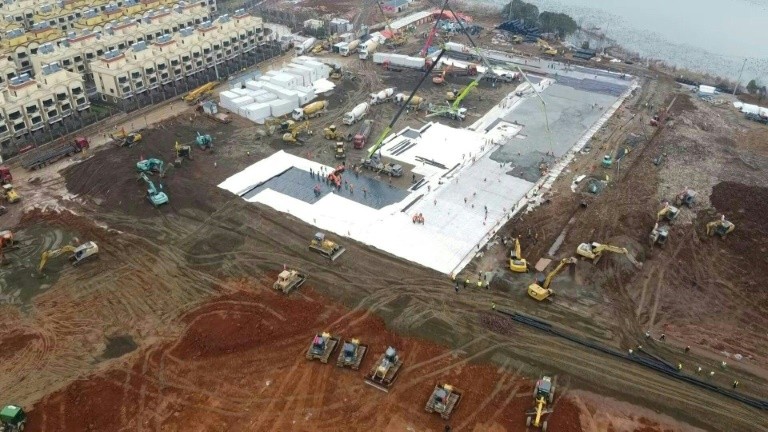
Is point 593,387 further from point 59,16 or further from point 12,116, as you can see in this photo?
point 59,16

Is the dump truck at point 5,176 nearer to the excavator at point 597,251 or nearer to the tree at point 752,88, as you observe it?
the excavator at point 597,251

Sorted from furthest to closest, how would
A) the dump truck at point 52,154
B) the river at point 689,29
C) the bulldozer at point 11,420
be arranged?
the river at point 689,29, the dump truck at point 52,154, the bulldozer at point 11,420

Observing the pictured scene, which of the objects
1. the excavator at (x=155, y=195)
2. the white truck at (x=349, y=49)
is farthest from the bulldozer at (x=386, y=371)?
the white truck at (x=349, y=49)

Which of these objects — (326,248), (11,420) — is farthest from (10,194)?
(326,248)

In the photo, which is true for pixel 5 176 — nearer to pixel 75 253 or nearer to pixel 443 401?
pixel 75 253

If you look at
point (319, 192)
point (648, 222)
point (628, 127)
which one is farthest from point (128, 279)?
point (628, 127)

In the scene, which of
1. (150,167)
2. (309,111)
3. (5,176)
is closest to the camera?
(5,176)

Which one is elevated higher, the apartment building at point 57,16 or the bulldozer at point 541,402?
the apartment building at point 57,16
